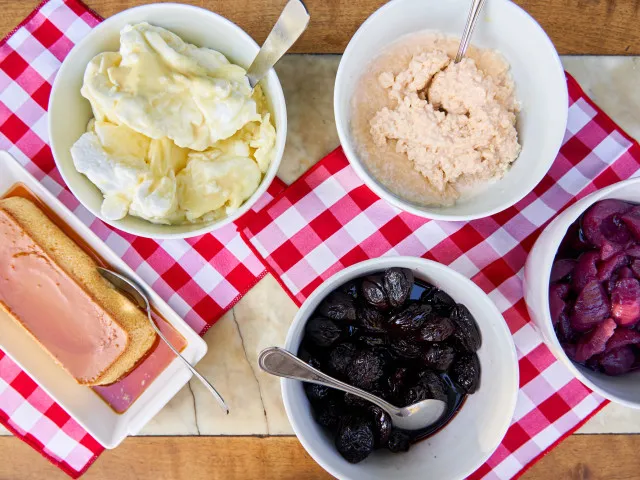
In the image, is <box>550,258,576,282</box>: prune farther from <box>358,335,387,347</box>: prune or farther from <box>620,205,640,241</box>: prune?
A: <box>358,335,387,347</box>: prune

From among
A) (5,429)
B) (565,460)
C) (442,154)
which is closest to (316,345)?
(442,154)

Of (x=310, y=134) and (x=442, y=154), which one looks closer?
(x=442, y=154)

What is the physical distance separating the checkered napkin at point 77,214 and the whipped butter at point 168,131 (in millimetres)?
185

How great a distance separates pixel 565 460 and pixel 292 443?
0.67m

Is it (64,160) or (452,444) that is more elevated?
(64,160)

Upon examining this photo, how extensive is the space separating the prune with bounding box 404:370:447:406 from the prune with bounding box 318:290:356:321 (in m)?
0.18

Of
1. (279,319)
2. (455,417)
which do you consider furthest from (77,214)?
(455,417)

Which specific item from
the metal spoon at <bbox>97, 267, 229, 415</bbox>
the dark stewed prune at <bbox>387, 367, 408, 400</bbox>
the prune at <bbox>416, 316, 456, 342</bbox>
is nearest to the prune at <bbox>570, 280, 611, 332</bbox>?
the prune at <bbox>416, 316, 456, 342</bbox>

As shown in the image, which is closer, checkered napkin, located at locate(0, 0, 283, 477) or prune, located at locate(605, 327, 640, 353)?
prune, located at locate(605, 327, 640, 353)

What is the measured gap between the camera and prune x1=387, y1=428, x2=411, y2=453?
46.2 inches

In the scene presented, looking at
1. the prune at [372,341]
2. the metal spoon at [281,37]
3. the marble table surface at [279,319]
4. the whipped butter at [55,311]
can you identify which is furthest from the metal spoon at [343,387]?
the metal spoon at [281,37]

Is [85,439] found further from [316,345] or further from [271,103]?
[271,103]

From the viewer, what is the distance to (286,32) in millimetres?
1105

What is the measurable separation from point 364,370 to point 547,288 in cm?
A: 38
